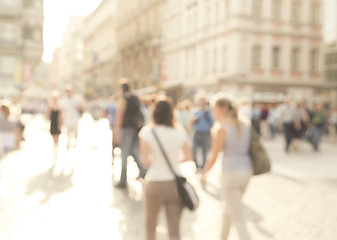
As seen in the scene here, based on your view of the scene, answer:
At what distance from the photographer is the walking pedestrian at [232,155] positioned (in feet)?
16.9

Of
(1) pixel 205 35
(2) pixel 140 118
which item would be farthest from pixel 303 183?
(1) pixel 205 35

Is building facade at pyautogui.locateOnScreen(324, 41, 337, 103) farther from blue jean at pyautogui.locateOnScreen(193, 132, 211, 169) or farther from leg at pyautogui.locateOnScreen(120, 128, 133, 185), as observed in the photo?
leg at pyautogui.locateOnScreen(120, 128, 133, 185)

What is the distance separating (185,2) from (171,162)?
142 ft

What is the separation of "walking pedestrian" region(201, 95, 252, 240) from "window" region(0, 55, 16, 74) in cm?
5707

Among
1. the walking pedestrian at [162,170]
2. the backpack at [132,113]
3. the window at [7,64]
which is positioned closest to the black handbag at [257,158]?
the walking pedestrian at [162,170]

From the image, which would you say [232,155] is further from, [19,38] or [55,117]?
[19,38]

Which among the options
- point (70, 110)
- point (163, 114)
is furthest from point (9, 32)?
point (163, 114)

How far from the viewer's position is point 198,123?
1236cm

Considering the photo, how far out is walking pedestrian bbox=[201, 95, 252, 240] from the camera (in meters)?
5.16

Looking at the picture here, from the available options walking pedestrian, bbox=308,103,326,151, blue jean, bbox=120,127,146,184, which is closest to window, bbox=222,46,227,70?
walking pedestrian, bbox=308,103,326,151

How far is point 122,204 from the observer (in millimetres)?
8336

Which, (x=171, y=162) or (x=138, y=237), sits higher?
(x=171, y=162)

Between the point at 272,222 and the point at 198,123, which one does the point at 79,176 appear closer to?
the point at 198,123

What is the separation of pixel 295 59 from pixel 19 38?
3169cm
